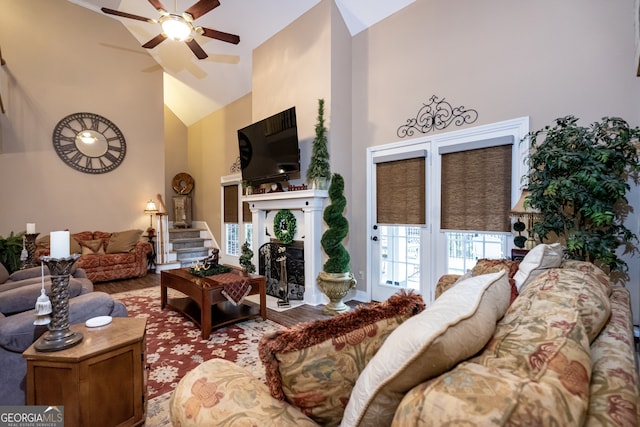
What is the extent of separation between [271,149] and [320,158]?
0.89 meters

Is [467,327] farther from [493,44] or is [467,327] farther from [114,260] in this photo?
[114,260]

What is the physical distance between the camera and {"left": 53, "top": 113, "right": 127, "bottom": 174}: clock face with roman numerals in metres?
5.63

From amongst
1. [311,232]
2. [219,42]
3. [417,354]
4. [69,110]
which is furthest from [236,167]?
[417,354]

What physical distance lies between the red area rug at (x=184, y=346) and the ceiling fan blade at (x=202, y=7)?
137 inches

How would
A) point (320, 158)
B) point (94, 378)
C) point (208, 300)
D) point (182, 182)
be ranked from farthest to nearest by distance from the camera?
point (182, 182), point (320, 158), point (208, 300), point (94, 378)

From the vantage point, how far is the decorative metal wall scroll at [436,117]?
3277 millimetres

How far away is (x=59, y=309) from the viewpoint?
1.46 m

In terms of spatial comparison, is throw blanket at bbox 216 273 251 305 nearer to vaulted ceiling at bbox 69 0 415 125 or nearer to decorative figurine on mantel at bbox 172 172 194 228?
vaulted ceiling at bbox 69 0 415 125

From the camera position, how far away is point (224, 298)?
2988 mm

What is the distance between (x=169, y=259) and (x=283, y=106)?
13.6 ft

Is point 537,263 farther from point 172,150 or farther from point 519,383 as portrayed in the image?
point 172,150

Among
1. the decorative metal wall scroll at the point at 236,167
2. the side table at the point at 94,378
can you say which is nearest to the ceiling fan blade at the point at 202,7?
the decorative metal wall scroll at the point at 236,167

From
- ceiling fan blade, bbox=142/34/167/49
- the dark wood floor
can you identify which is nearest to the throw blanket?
the dark wood floor

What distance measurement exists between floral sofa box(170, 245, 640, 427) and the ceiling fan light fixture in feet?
12.2
